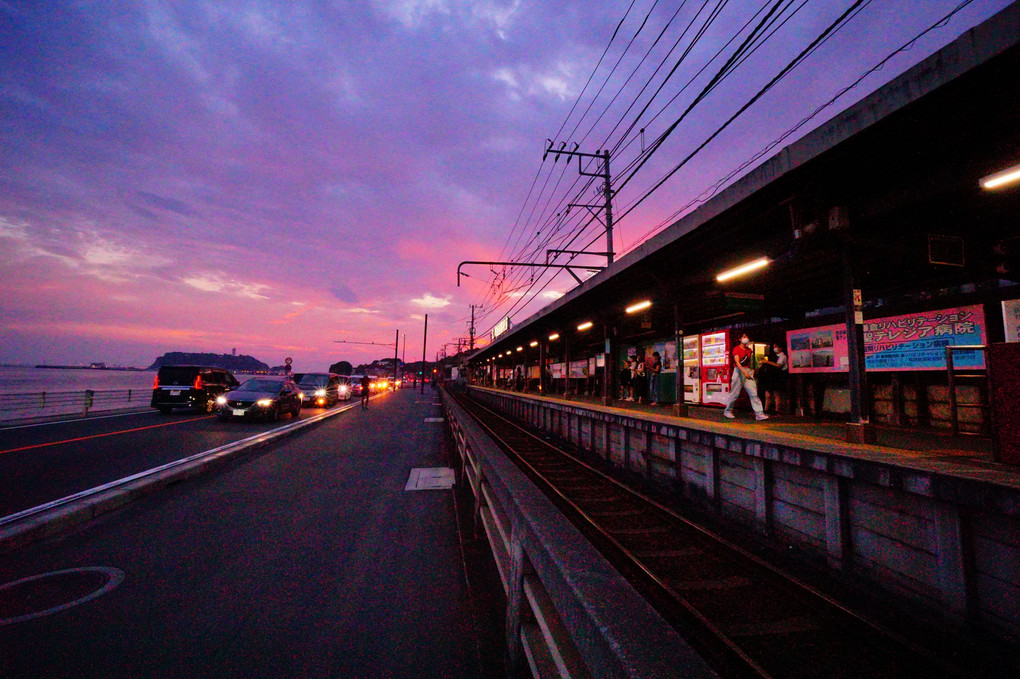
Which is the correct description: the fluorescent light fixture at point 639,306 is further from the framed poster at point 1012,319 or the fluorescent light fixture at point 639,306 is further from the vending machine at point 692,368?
the framed poster at point 1012,319

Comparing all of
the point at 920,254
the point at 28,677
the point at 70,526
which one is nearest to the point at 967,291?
the point at 920,254

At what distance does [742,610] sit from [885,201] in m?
5.60

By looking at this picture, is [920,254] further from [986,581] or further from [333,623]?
[333,623]

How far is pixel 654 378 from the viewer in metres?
17.7

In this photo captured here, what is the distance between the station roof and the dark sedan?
501 inches

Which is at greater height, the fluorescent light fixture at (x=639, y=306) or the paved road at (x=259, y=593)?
the fluorescent light fixture at (x=639, y=306)

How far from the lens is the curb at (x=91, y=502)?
13.4ft

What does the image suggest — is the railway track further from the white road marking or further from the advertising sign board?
the advertising sign board

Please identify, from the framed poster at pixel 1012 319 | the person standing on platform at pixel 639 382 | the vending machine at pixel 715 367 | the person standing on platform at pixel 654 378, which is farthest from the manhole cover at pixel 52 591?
the person standing on platform at pixel 639 382

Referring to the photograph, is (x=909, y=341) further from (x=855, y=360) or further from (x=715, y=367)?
(x=715, y=367)

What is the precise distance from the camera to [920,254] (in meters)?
6.60

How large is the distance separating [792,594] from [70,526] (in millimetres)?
7483

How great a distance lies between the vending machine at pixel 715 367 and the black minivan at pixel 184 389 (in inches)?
763

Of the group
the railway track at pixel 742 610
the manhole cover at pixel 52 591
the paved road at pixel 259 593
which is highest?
the manhole cover at pixel 52 591
